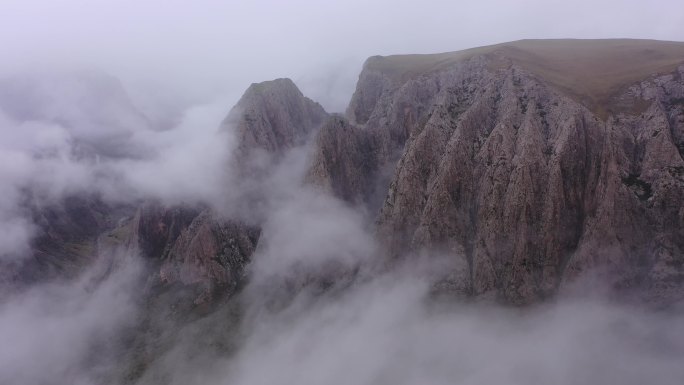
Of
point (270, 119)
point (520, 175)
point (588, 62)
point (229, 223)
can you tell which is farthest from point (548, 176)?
point (270, 119)

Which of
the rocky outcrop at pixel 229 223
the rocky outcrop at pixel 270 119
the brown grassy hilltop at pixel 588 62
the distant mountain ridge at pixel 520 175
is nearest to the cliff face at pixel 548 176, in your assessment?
the distant mountain ridge at pixel 520 175

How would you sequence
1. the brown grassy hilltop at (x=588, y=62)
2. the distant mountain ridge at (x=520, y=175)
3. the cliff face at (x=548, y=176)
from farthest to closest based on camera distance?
the brown grassy hilltop at (x=588, y=62) → the distant mountain ridge at (x=520, y=175) → the cliff face at (x=548, y=176)

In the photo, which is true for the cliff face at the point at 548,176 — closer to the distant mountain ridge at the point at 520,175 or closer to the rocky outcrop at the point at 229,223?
the distant mountain ridge at the point at 520,175

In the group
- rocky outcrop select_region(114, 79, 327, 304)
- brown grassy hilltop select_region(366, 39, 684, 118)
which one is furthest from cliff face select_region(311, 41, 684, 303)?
rocky outcrop select_region(114, 79, 327, 304)

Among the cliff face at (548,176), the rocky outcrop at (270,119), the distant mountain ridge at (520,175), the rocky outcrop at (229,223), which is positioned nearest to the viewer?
the cliff face at (548,176)

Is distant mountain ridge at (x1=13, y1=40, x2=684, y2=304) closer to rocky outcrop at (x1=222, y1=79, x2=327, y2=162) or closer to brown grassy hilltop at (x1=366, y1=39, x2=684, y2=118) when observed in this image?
brown grassy hilltop at (x1=366, y1=39, x2=684, y2=118)

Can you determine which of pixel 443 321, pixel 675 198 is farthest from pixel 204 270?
pixel 675 198

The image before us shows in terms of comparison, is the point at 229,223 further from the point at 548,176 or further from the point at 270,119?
the point at 548,176

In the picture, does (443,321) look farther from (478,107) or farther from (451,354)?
(478,107)
